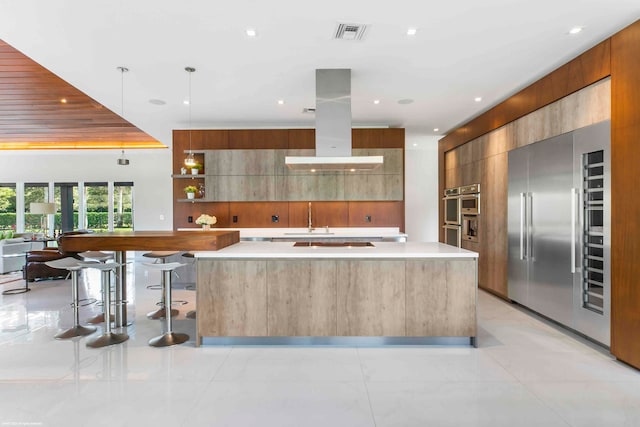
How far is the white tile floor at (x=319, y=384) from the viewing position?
2.09 metres

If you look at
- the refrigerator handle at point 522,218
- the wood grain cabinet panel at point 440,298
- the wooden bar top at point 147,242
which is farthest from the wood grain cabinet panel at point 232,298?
the refrigerator handle at point 522,218

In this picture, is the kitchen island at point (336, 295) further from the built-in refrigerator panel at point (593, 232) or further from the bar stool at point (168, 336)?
the built-in refrigerator panel at point (593, 232)

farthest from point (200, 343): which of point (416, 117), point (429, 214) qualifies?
point (429, 214)

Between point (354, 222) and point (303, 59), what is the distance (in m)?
3.38

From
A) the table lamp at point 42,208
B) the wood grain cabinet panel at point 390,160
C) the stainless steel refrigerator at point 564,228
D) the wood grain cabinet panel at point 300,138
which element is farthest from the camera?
the table lamp at point 42,208

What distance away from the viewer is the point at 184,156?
20.4ft

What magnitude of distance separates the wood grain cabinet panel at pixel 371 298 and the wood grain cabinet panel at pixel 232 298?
724 millimetres

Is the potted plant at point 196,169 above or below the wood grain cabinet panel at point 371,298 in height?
above

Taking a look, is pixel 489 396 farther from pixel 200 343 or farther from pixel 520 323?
pixel 200 343

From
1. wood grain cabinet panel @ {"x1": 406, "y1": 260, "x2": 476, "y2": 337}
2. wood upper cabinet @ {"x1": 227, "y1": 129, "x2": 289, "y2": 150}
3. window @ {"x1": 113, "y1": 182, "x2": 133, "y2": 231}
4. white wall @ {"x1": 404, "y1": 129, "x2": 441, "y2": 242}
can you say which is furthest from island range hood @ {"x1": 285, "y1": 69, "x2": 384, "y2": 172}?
window @ {"x1": 113, "y1": 182, "x2": 133, "y2": 231}

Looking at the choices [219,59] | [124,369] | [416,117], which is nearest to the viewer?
[124,369]

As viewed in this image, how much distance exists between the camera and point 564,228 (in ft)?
11.5

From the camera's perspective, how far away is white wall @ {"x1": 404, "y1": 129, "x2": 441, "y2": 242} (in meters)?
8.63

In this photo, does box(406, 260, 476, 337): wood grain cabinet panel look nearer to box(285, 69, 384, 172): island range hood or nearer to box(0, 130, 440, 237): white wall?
box(285, 69, 384, 172): island range hood
